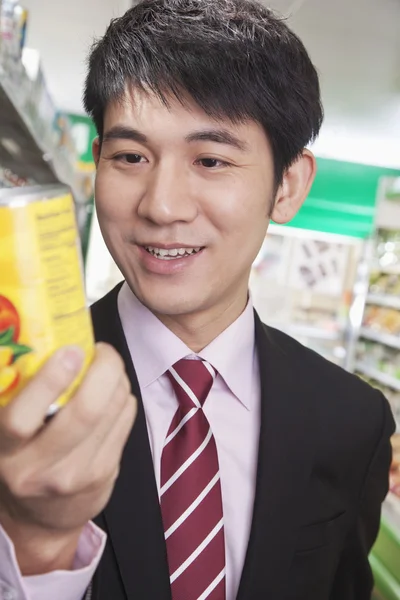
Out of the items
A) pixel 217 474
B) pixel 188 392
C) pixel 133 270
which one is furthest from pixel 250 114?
pixel 217 474

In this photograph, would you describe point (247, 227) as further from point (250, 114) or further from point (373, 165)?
point (373, 165)

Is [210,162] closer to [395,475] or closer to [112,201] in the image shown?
[112,201]

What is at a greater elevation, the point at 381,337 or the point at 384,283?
the point at 384,283

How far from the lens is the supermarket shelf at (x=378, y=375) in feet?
16.6

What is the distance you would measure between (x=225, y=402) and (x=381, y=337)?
14.9 ft

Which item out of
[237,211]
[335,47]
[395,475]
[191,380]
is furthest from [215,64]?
[335,47]

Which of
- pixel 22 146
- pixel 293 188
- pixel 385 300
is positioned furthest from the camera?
pixel 385 300

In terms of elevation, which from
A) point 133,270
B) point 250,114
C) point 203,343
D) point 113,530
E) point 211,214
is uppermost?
point 250,114

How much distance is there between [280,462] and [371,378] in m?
4.99

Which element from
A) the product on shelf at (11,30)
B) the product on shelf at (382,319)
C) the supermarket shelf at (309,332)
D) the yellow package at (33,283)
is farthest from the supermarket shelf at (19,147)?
the supermarket shelf at (309,332)

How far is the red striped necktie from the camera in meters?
1.03

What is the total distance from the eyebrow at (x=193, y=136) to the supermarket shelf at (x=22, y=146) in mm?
544

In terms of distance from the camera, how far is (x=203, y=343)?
4.01 ft

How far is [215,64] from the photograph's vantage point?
3.56ft
